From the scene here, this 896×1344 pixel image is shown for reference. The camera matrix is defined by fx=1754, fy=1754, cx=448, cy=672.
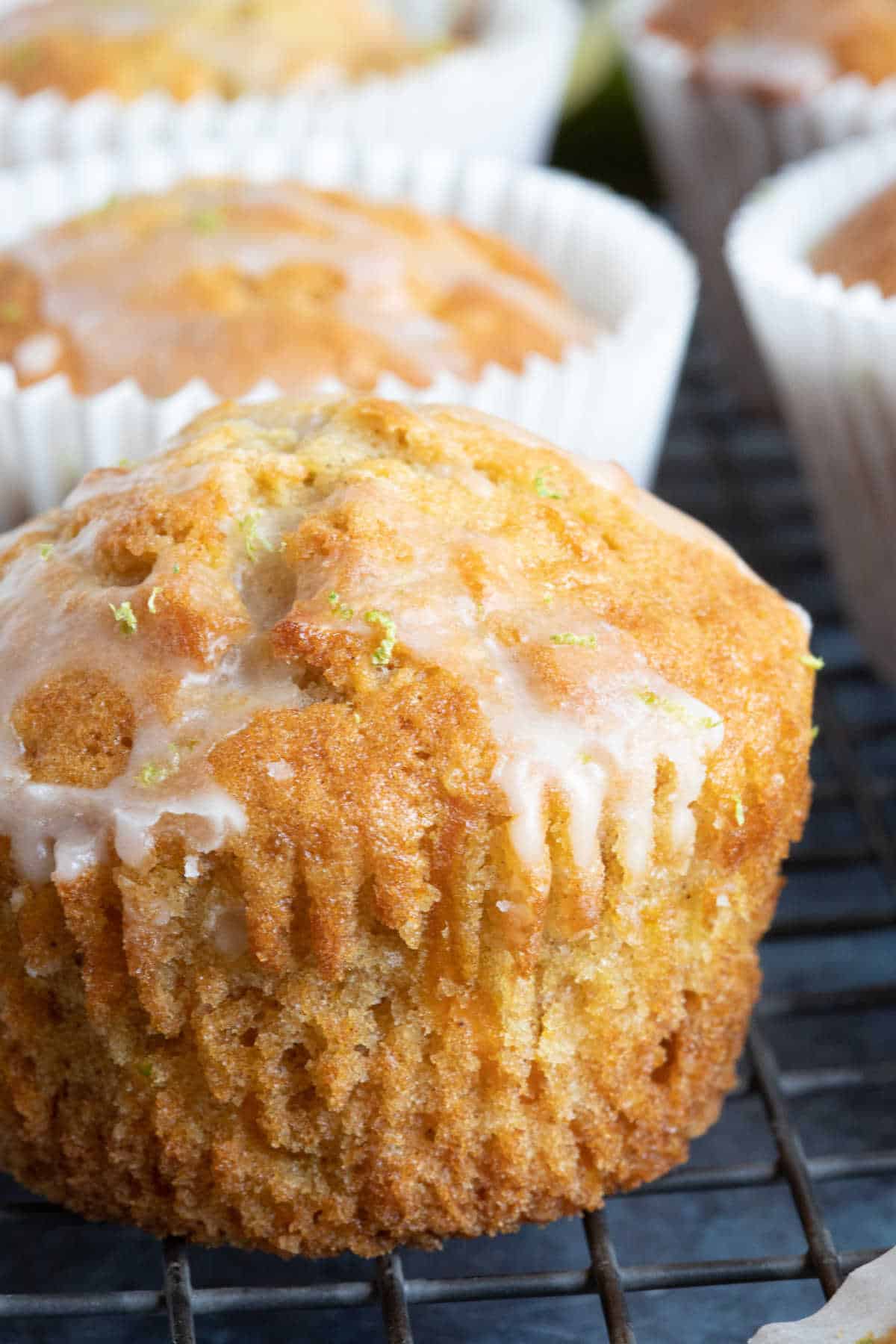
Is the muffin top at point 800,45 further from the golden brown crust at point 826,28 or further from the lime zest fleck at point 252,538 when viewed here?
the lime zest fleck at point 252,538

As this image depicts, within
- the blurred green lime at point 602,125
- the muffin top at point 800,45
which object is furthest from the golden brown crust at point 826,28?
the blurred green lime at point 602,125

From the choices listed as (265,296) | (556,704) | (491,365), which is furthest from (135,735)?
(265,296)

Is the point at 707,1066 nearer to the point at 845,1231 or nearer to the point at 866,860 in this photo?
the point at 845,1231

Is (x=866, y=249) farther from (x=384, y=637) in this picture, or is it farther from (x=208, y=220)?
(x=384, y=637)

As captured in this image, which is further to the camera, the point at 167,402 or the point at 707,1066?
the point at 167,402

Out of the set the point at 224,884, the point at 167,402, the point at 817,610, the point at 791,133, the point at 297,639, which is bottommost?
the point at 817,610

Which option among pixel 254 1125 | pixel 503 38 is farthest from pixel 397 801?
pixel 503 38
